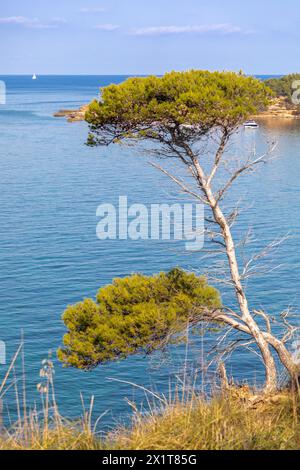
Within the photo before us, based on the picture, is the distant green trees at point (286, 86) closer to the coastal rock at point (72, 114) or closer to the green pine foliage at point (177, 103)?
the coastal rock at point (72, 114)

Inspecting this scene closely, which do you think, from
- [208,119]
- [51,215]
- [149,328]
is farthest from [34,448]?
[51,215]

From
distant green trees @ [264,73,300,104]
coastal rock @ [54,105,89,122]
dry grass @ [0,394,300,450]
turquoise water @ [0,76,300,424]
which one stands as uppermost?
distant green trees @ [264,73,300,104]

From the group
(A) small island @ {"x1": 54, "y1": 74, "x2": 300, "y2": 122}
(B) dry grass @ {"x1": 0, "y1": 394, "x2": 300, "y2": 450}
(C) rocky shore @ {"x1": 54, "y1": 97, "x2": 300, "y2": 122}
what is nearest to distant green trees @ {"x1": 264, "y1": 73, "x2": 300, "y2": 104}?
(A) small island @ {"x1": 54, "y1": 74, "x2": 300, "y2": 122}

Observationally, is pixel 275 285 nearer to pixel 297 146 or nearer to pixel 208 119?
pixel 208 119

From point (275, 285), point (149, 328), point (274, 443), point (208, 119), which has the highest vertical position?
point (208, 119)

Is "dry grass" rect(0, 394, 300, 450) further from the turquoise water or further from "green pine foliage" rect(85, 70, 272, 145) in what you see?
"green pine foliage" rect(85, 70, 272, 145)

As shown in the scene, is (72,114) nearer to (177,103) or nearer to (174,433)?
(177,103)

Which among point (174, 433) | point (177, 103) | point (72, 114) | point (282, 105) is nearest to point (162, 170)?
point (177, 103)

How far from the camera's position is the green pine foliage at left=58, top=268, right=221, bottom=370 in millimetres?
13242

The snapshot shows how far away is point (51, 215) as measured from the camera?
144 feet

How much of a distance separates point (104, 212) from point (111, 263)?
40.0 ft

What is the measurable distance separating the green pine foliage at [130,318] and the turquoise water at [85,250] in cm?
370

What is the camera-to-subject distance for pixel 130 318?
13.3 m

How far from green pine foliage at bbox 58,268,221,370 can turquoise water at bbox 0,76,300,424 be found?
370 cm
